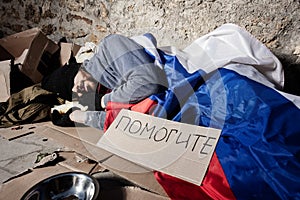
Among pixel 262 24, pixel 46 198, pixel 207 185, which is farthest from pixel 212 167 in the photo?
pixel 262 24

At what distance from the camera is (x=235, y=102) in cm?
102

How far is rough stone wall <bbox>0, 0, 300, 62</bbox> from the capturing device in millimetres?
1346

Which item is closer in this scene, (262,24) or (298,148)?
(298,148)

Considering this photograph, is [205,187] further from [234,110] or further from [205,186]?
[234,110]

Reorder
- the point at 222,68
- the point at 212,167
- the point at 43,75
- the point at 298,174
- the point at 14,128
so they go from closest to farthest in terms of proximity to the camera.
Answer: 1. the point at 298,174
2. the point at 212,167
3. the point at 222,68
4. the point at 14,128
5. the point at 43,75

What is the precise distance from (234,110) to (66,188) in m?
0.61

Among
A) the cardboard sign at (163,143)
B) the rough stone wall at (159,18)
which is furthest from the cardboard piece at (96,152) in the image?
the rough stone wall at (159,18)

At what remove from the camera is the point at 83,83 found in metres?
1.51

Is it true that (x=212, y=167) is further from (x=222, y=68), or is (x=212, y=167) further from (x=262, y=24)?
(x=262, y=24)

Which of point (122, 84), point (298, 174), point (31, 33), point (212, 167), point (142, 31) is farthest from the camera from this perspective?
point (31, 33)

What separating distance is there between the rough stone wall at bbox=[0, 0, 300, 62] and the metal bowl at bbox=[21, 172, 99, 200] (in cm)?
98

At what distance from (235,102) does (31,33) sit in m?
1.67

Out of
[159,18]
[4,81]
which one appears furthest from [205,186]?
[4,81]

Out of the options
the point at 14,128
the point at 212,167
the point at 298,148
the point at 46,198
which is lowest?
the point at 14,128
